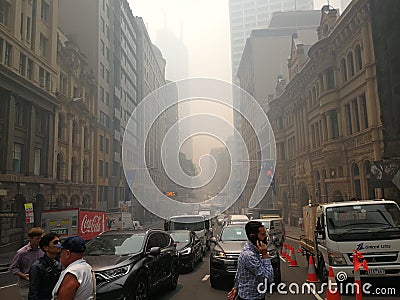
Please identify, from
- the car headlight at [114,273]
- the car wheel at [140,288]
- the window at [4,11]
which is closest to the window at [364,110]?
the car wheel at [140,288]

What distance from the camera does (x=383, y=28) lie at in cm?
2453

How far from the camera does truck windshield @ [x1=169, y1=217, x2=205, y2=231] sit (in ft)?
73.2

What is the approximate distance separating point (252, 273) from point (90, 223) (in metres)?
23.6

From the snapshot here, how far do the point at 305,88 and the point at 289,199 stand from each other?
50.1 ft

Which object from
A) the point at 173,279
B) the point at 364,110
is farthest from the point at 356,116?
the point at 173,279

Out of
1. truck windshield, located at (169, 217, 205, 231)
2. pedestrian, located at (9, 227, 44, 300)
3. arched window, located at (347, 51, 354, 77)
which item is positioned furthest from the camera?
arched window, located at (347, 51, 354, 77)

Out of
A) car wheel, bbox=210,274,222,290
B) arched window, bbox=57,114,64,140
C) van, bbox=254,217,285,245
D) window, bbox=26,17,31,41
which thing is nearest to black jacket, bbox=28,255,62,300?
car wheel, bbox=210,274,222,290

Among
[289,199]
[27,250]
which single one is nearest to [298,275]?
[27,250]

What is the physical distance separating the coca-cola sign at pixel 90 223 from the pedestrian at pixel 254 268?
71.5 ft

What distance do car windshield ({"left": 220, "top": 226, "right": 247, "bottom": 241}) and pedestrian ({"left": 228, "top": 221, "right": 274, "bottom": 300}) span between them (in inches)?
329

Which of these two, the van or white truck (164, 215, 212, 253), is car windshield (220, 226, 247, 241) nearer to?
white truck (164, 215, 212, 253)

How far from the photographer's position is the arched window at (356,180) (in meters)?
28.9

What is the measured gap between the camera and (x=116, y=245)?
28.6 ft

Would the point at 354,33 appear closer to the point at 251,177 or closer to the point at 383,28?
the point at 383,28
